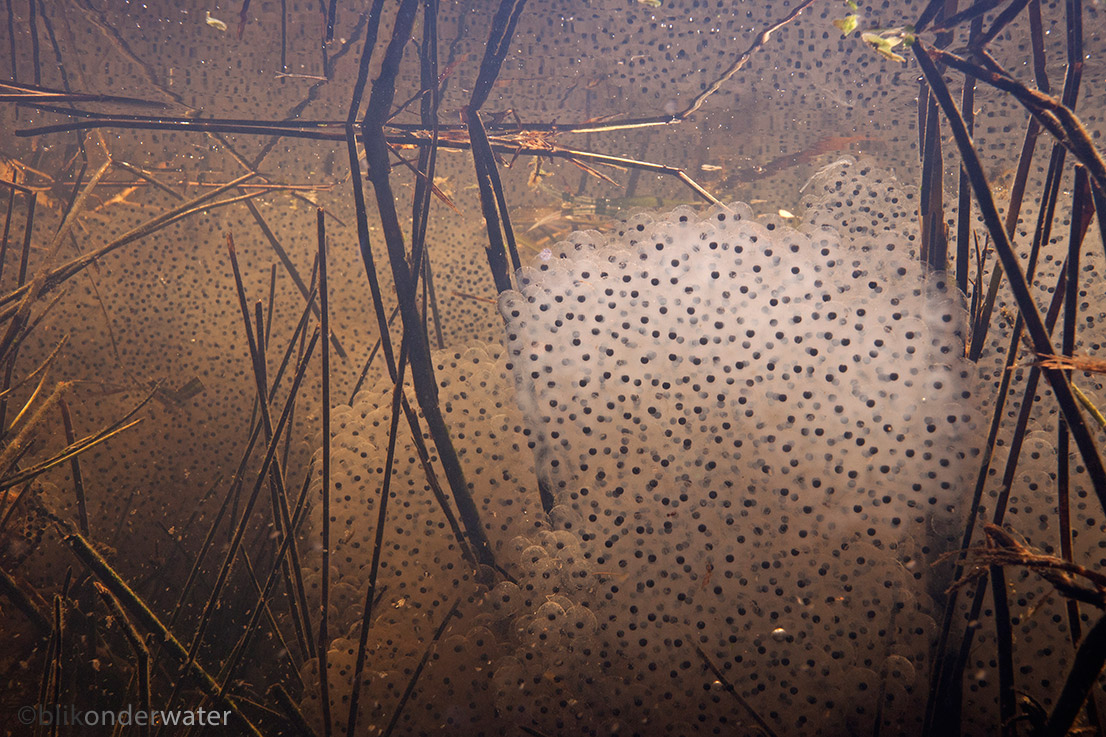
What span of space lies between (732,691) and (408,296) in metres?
1.10

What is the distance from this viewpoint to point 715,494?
976 millimetres

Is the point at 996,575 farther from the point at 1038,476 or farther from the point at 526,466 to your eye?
the point at 526,466

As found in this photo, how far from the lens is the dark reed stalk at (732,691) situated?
34.5 inches

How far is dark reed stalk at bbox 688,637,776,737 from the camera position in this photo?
88cm

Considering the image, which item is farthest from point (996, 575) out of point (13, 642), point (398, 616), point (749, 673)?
point (13, 642)

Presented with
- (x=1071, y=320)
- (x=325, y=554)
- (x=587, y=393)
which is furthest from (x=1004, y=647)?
(x=325, y=554)

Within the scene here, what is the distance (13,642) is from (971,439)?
7.78ft

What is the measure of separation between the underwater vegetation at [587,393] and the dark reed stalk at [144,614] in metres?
0.01

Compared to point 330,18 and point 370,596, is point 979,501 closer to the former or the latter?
point 370,596

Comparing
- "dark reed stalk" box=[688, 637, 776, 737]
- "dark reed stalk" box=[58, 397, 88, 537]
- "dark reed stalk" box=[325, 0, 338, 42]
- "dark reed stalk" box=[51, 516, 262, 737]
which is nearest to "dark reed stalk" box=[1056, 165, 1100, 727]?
"dark reed stalk" box=[688, 637, 776, 737]

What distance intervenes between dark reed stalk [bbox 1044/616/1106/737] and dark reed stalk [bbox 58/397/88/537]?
6.96ft

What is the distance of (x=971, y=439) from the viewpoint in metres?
0.93

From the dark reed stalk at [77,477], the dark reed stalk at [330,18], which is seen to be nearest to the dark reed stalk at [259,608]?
the dark reed stalk at [77,477]

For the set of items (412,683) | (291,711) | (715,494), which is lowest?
(291,711)
